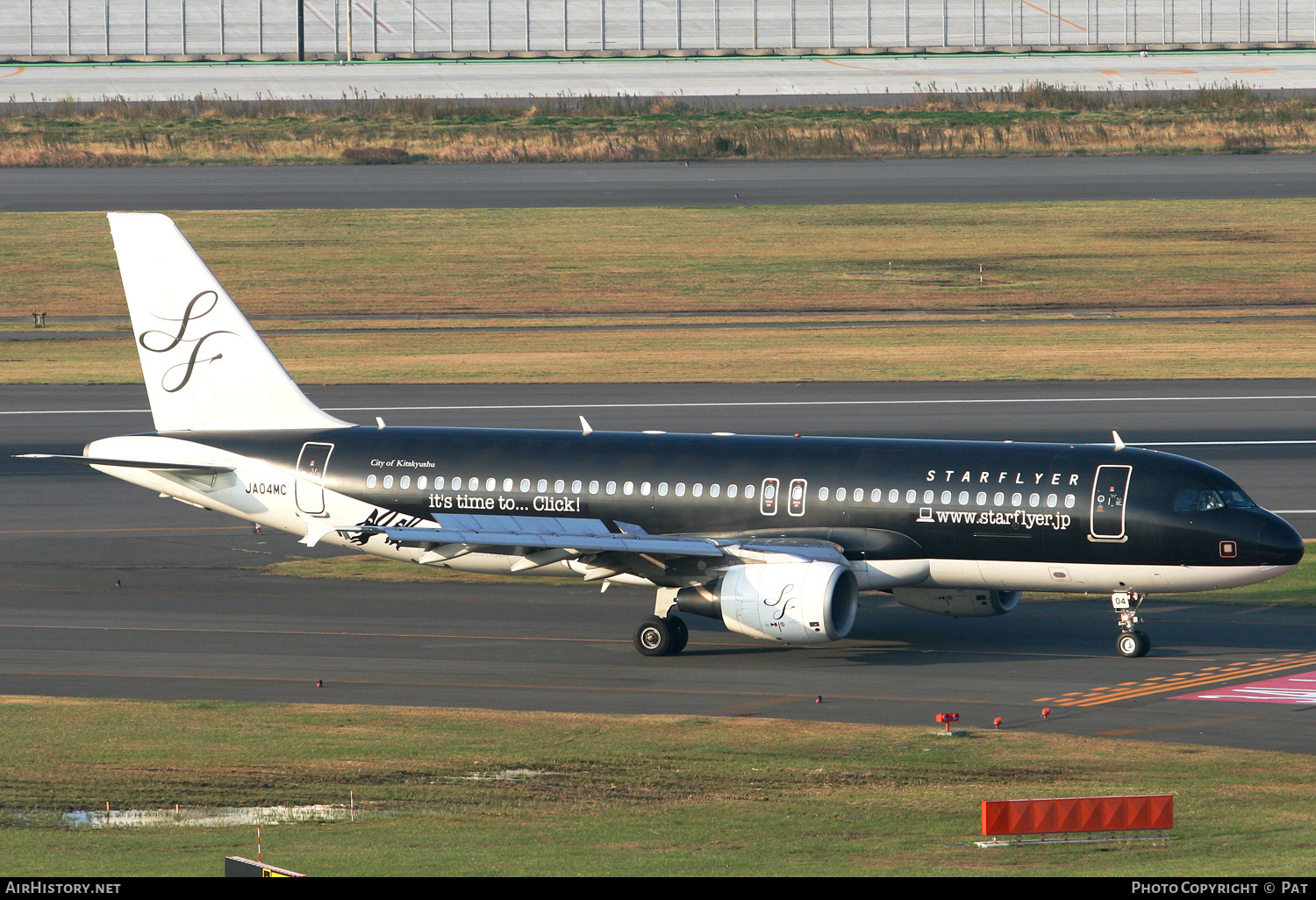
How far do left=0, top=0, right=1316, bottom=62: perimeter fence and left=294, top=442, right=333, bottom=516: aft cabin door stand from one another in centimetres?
11265

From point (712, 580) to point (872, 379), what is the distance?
3649cm

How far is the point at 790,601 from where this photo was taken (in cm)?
3569

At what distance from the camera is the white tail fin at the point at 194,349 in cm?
4331

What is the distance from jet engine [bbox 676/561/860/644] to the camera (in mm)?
35531

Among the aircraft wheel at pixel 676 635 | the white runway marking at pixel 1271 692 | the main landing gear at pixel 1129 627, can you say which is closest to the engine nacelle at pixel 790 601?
the aircraft wheel at pixel 676 635

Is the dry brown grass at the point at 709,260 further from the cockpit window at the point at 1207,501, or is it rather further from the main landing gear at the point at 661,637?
the main landing gear at the point at 661,637

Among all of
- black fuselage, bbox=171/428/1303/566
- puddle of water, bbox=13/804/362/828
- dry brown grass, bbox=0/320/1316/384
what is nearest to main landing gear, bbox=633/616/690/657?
black fuselage, bbox=171/428/1303/566

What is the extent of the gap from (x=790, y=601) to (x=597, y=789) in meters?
9.74

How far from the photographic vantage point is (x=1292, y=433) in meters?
61.7

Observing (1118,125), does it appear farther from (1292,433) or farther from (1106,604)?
(1106,604)

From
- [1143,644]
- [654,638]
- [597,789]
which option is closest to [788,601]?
[654,638]

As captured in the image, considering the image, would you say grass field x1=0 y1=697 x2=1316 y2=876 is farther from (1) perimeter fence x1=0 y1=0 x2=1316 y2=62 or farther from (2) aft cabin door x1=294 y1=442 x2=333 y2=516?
(1) perimeter fence x1=0 y1=0 x2=1316 y2=62

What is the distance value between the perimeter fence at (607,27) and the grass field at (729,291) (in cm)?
5077
